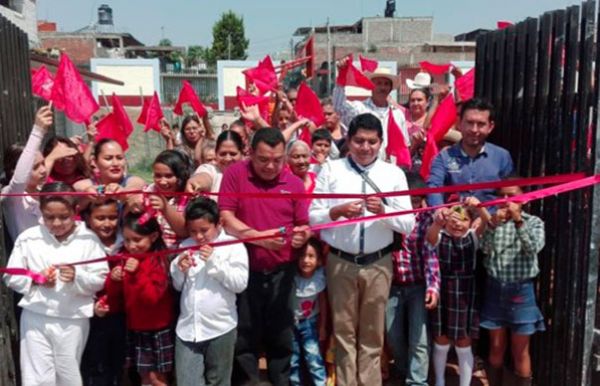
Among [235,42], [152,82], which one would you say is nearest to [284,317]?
[152,82]

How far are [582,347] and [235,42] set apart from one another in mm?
53953

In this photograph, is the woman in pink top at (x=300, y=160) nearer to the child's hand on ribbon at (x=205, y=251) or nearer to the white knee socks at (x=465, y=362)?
the child's hand on ribbon at (x=205, y=251)

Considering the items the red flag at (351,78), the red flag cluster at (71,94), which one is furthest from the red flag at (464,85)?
the red flag cluster at (71,94)

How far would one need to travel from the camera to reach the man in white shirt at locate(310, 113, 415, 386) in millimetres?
3506

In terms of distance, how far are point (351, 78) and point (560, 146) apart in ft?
9.84

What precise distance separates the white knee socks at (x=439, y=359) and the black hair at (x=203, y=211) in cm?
175

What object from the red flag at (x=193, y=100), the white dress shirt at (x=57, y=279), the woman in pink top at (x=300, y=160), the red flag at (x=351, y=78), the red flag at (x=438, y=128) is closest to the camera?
the white dress shirt at (x=57, y=279)

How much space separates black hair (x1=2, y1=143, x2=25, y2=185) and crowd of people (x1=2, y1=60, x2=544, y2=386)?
13mm

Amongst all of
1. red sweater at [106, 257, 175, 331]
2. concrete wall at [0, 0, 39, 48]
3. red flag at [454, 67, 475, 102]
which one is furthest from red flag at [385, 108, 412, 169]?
concrete wall at [0, 0, 39, 48]

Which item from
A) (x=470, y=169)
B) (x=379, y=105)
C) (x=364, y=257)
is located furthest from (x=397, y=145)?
(x=364, y=257)

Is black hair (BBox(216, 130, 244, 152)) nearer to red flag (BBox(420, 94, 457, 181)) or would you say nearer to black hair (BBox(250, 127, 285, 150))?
black hair (BBox(250, 127, 285, 150))

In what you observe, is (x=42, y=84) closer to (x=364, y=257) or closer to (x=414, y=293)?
(x=364, y=257)

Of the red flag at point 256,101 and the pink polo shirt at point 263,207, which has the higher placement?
the red flag at point 256,101

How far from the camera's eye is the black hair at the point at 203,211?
11.0ft
